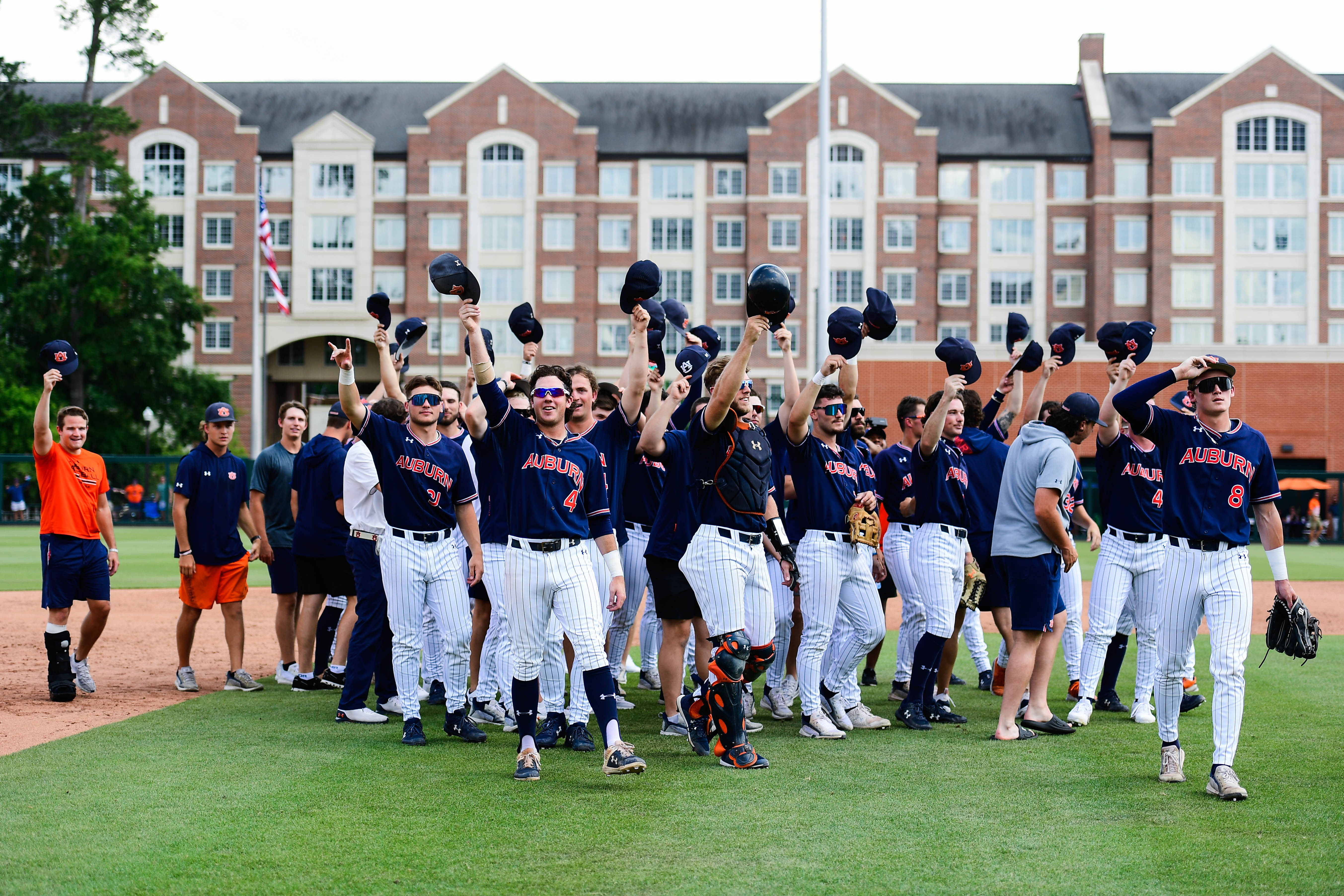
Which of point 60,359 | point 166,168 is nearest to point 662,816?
point 60,359

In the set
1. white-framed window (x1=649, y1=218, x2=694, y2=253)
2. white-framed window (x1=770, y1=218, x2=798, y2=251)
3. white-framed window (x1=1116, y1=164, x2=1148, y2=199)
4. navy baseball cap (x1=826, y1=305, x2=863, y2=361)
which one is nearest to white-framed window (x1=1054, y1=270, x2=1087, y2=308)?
white-framed window (x1=1116, y1=164, x2=1148, y2=199)

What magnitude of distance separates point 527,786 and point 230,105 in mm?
60585

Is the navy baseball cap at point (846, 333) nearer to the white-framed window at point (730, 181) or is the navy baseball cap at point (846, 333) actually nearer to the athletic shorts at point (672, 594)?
the athletic shorts at point (672, 594)

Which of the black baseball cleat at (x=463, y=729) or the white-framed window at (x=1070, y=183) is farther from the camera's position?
the white-framed window at (x=1070, y=183)

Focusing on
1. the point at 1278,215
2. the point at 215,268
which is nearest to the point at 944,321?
the point at 1278,215

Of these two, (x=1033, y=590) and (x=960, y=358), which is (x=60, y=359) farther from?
(x=1033, y=590)

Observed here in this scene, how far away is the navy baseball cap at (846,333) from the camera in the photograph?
7551mm

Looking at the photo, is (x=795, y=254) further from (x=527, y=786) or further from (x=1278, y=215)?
(x=527, y=786)

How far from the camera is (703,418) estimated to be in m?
7.06

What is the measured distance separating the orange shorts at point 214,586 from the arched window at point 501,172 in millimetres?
50941

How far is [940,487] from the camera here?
843 cm

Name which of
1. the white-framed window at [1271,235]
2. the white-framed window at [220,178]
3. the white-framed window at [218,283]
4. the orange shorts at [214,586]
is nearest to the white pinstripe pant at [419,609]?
the orange shorts at [214,586]

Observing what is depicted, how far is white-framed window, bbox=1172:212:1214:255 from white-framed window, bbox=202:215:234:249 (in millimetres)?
44848

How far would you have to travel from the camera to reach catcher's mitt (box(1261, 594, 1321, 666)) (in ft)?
21.2
